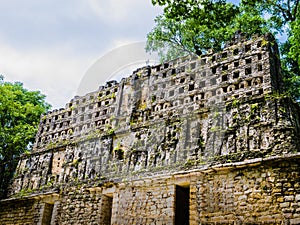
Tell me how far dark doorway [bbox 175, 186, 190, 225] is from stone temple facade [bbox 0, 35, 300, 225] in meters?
0.03

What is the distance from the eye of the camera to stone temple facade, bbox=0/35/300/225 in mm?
9031

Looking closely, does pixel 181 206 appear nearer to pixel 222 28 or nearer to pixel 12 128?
pixel 222 28

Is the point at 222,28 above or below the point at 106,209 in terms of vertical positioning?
above

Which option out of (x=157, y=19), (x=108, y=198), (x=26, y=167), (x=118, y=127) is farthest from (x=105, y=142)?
(x=157, y=19)

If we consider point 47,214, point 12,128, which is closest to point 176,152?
point 47,214

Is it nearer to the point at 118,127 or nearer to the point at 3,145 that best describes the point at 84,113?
the point at 118,127

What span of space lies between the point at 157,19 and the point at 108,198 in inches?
494

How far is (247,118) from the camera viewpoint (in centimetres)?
1017

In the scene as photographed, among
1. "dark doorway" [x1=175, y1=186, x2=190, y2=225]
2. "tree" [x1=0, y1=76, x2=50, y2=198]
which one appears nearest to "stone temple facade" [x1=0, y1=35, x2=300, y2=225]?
"dark doorway" [x1=175, y1=186, x2=190, y2=225]

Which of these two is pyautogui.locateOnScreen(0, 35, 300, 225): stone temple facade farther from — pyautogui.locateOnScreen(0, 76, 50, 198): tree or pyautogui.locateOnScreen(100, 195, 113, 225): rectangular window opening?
pyautogui.locateOnScreen(0, 76, 50, 198): tree

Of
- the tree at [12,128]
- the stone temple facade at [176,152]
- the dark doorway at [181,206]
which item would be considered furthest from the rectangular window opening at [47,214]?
the dark doorway at [181,206]

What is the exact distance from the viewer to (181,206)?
35.1 ft

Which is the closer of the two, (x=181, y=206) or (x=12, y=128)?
(x=181, y=206)

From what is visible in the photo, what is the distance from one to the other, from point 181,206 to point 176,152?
62.8 inches
